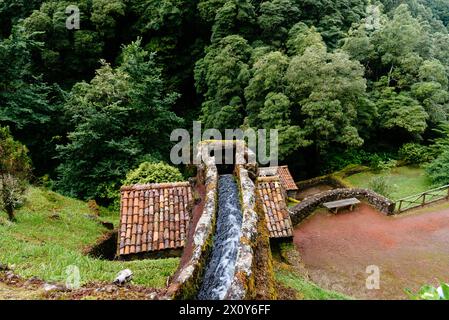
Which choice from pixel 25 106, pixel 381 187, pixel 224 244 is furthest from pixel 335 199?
pixel 25 106

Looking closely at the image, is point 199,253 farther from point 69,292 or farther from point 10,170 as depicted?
point 10,170

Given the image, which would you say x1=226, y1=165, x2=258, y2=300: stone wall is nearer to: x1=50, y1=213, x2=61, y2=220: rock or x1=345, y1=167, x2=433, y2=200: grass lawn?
x1=50, y1=213, x2=61, y2=220: rock

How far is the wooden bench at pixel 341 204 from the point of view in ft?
54.6

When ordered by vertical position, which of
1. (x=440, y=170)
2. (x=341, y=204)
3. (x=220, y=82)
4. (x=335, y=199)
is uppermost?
(x=220, y=82)

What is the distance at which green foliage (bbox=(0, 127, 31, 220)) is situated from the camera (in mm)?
10336

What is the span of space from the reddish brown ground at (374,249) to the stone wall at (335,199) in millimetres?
348

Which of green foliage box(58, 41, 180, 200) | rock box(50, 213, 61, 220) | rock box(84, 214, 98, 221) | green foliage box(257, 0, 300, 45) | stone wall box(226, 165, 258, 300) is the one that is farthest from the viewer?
green foliage box(257, 0, 300, 45)

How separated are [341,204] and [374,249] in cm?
377

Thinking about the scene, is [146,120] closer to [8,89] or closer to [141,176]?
[141,176]

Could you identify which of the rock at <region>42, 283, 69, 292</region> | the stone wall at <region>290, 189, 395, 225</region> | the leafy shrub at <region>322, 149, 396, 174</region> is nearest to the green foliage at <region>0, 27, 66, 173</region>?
the stone wall at <region>290, 189, 395, 225</region>

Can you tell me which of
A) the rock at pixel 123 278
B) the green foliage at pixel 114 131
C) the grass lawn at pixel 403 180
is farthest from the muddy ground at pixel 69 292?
the grass lawn at pixel 403 180

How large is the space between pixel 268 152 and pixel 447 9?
128ft

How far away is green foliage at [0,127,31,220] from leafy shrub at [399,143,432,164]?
88.0 ft

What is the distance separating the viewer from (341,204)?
55.0 ft
